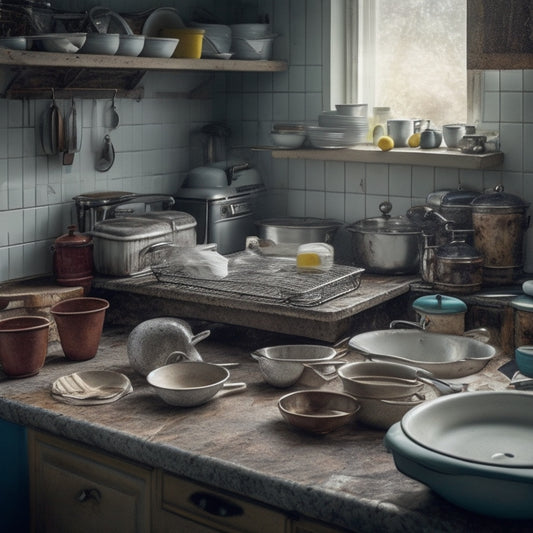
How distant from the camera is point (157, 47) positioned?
3.21 meters

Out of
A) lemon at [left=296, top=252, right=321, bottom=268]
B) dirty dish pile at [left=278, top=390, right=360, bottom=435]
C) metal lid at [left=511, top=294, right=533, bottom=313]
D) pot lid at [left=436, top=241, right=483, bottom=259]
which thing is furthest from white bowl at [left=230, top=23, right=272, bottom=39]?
dirty dish pile at [left=278, top=390, right=360, bottom=435]

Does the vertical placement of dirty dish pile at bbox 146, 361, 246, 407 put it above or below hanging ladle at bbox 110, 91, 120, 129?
below

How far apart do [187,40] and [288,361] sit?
1.47 metres

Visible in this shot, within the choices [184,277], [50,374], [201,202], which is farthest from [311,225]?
[50,374]

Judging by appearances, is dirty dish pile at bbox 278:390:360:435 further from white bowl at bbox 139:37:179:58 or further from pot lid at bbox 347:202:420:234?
white bowl at bbox 139:37:179:58

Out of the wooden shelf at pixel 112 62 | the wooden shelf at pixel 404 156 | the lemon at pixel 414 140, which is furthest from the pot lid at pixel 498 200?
the wooden shelf at pixel 112 62

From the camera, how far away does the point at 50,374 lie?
2682mm

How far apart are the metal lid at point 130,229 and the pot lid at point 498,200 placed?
108cm

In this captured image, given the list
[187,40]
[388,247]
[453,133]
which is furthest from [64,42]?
[453,133]

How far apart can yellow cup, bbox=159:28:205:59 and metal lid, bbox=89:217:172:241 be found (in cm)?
62

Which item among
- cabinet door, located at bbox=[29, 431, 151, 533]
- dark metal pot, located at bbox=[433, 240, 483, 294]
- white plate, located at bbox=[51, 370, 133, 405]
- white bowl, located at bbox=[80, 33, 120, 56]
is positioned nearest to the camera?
cabinet door, located at bbox=[29, 431, 151, 533]

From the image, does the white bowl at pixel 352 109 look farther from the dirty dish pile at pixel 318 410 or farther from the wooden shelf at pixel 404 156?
the dirty dish pile at pixel 318 410

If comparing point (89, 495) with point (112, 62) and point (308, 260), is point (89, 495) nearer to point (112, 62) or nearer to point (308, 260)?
point (308, 260)

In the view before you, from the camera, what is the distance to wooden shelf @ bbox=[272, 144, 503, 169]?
326 cm
